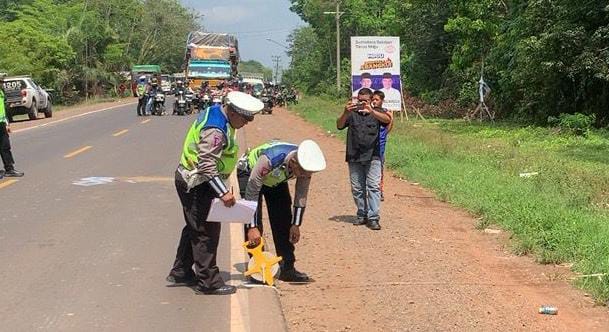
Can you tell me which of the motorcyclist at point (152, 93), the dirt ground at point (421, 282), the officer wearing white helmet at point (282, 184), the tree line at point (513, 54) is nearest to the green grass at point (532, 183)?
the dirt ground at point (421, 282)

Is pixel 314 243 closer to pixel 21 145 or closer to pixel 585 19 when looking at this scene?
pixel 21 145

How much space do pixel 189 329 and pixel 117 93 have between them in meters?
59.5

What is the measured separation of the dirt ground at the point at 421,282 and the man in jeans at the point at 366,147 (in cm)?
35

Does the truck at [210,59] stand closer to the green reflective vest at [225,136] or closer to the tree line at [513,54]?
the tree line at [513,54]

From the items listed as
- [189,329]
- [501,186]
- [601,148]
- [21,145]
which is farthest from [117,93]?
[189,329]

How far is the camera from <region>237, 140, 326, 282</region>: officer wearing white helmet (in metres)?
5.52

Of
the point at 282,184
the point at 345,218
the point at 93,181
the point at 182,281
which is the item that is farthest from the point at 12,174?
the point at 282,184

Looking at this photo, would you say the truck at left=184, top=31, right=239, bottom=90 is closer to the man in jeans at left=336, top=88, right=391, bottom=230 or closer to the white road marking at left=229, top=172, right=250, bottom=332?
the man in jeans at left=336, top=88, right=391, bottom=230

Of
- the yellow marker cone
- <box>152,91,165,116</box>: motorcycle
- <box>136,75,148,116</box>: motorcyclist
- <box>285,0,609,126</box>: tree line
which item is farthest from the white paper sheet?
<box>152,91,165,116</box>: motorcycle

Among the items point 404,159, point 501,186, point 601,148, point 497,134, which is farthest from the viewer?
point 497,134

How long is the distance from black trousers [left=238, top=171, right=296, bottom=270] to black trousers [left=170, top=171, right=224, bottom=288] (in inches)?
21.5

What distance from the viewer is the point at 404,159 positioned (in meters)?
15.2

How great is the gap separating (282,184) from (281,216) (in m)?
0.30

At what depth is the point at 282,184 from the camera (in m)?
6.20
